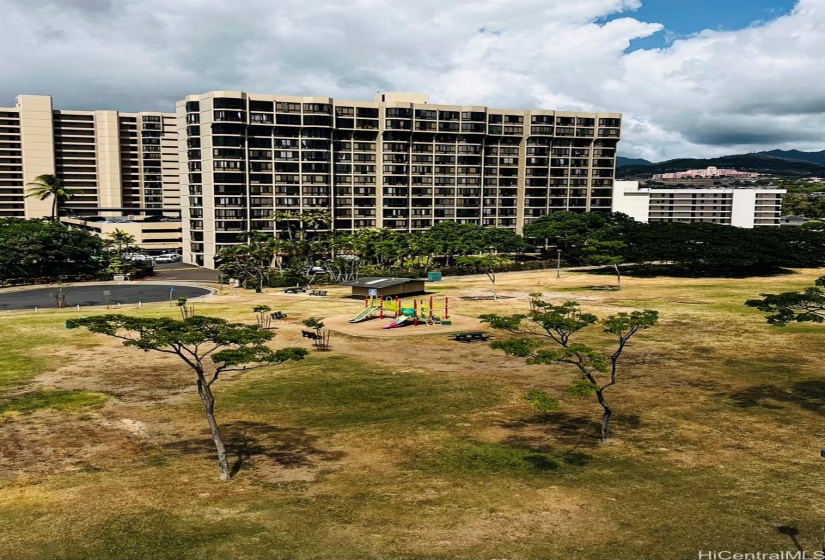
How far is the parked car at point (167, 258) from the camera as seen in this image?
575ft

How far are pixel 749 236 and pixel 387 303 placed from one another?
84794 mm

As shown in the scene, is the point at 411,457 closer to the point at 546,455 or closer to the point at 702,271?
the point at 546,455

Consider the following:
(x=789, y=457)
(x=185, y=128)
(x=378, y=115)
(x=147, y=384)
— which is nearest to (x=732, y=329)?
(x=789, y=457)

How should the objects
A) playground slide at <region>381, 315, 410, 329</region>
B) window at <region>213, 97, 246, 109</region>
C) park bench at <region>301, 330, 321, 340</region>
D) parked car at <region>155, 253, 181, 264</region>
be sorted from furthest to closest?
parked car at <region>155, 253, 181, 264</region> < window at <region>213, 97, 246, 109</region> < playground slide at <region>381, 315, 410, 329</region> < park bench at <region>301, 330, 321, 340</region>

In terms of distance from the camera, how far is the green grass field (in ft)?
83.6

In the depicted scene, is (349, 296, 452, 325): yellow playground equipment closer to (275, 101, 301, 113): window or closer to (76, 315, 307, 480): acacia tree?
(76, 315, 307, 480): acacia tree

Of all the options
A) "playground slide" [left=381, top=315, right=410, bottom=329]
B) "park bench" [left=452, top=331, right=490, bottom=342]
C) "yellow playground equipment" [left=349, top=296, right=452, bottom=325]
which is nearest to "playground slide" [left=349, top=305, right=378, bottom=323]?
"yellow playground equipment" [left=349, top=296, right=452, bottom=325]

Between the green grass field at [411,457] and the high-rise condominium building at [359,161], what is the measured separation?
349 feet

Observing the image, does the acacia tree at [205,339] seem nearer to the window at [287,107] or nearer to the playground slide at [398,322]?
the playground slide at [398,322]

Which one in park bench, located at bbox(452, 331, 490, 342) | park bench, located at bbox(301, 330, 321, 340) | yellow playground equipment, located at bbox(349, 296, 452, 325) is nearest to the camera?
park bench, located at bbox(301, 330, 321, 340)

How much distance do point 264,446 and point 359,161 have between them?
15014 centimetres

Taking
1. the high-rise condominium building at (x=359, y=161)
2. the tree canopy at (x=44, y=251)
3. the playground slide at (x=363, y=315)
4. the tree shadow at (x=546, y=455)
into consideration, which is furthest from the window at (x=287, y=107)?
the tree shadow at (x=546, y=455)

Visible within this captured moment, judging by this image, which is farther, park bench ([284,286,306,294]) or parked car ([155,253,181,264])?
parked car ([155,253,181,264])

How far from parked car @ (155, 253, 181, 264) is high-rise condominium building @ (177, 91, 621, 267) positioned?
8.53 metres
